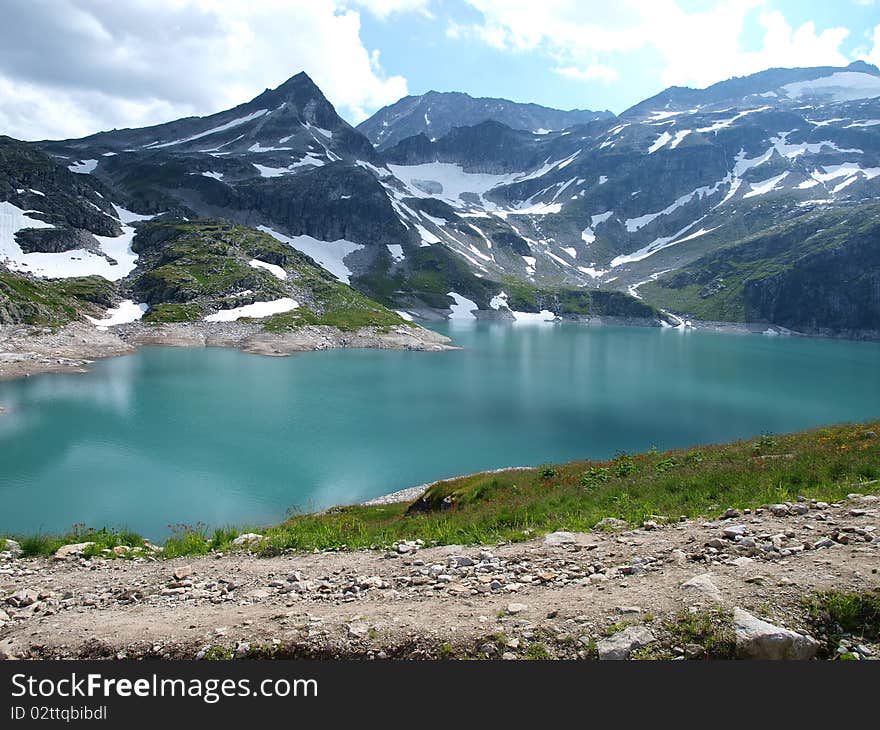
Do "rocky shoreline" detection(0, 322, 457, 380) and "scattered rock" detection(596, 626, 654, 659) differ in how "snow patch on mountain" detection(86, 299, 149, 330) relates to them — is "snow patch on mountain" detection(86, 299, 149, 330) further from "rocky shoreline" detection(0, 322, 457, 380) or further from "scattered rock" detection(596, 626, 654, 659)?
"scattered rock" detection(596, 626, 654, 659)

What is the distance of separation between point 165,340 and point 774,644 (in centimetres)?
11655

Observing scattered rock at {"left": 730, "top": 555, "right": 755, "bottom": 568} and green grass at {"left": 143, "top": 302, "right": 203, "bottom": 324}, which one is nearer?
scattered rock at {"left": 730, "top": 555, "right": 755, "bottom": 568}

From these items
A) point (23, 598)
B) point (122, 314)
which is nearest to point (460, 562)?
point (23, 598)

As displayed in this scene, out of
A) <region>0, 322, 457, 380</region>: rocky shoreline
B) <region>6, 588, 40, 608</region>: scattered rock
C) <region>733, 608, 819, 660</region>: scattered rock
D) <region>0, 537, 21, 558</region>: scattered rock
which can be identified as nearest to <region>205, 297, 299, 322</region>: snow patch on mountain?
<region>0, 322, 457, 380</region>: rocky shoreline

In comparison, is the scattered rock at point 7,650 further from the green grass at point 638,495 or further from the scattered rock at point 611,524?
the scattered rock at point 611,524

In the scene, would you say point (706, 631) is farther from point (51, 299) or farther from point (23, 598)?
point (51, 299)

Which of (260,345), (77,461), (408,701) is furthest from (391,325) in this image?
(408,701)

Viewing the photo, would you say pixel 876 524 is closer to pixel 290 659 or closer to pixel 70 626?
pixel 290 659

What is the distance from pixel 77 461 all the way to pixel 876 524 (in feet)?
147

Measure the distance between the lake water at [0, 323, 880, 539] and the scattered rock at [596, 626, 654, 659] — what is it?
25024mm

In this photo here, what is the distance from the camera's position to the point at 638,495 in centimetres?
1473

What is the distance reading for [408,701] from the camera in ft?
19.7

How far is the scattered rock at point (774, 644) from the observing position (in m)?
6.14

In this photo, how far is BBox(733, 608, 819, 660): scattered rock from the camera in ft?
20.1
